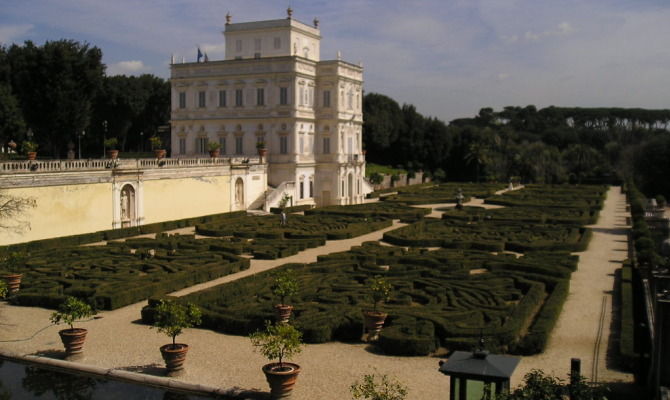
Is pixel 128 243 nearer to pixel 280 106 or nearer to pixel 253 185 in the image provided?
pixel 253 185

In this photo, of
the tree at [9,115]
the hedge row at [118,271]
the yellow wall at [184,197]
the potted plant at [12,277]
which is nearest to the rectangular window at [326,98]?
the yellow wall at [184,197]

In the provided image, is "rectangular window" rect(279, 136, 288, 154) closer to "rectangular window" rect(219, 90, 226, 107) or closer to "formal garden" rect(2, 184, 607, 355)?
"rectangular window" rect(219, 90, 226, 107)

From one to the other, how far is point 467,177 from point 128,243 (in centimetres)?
6372

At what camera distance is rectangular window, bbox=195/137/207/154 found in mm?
57188

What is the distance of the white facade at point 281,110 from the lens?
178 ft

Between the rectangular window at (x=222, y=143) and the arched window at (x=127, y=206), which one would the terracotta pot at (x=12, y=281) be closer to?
the arched window at (x=127, y=206)

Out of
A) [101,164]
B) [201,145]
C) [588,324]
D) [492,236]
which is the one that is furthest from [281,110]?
[588,324]

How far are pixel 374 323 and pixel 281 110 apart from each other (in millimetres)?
38050

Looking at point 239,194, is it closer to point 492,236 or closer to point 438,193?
point 438,193

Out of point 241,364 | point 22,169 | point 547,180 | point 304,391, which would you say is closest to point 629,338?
point 304,391

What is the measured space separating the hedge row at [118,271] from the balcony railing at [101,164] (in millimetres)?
4675

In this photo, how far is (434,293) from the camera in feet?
71.6

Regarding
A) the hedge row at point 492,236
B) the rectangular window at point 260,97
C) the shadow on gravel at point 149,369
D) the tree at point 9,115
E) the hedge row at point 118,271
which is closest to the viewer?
the shadow on gravel at point 149,369

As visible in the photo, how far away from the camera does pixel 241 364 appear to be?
16.0 metres
